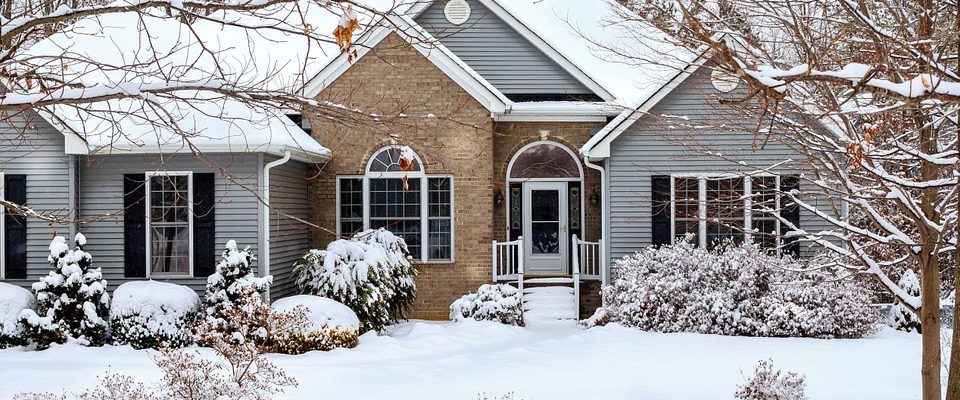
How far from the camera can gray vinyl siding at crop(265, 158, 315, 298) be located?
16641mm

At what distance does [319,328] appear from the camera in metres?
14.2

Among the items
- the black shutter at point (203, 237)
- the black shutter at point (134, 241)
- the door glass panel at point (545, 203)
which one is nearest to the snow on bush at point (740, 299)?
the door glass panel at point (545, 203)

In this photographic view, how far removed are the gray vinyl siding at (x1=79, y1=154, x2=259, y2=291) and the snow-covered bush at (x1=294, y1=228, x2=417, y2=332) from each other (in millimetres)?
1382

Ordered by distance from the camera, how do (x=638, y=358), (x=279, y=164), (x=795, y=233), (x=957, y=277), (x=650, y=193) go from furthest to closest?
(x=650, y=193) → (x=279, y=164) → (x=638, y=358) → (x=795, y=233) → (x=957, y=277)

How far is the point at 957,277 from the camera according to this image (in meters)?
6.17

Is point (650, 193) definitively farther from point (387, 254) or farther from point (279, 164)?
point (279, 164)

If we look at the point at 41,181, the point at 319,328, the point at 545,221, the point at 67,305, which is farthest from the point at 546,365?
the point at 41,181

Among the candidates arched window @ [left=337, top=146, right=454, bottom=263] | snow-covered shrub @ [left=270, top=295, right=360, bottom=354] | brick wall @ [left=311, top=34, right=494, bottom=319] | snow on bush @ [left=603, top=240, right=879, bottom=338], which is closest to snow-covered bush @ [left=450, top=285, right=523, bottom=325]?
brick wall @ [left=311, top=34, right=494, bottom=319]

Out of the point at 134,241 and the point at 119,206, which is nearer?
the point at 119,206

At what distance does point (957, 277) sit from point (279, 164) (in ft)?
39.5

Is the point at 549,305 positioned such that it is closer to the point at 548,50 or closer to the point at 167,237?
the point at 548,50

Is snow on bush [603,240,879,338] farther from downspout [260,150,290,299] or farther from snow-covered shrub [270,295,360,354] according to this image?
downspout [260,150,290,299]

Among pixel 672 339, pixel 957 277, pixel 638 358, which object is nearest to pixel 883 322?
pixel 672 339

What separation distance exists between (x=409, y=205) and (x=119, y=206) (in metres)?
5.24
